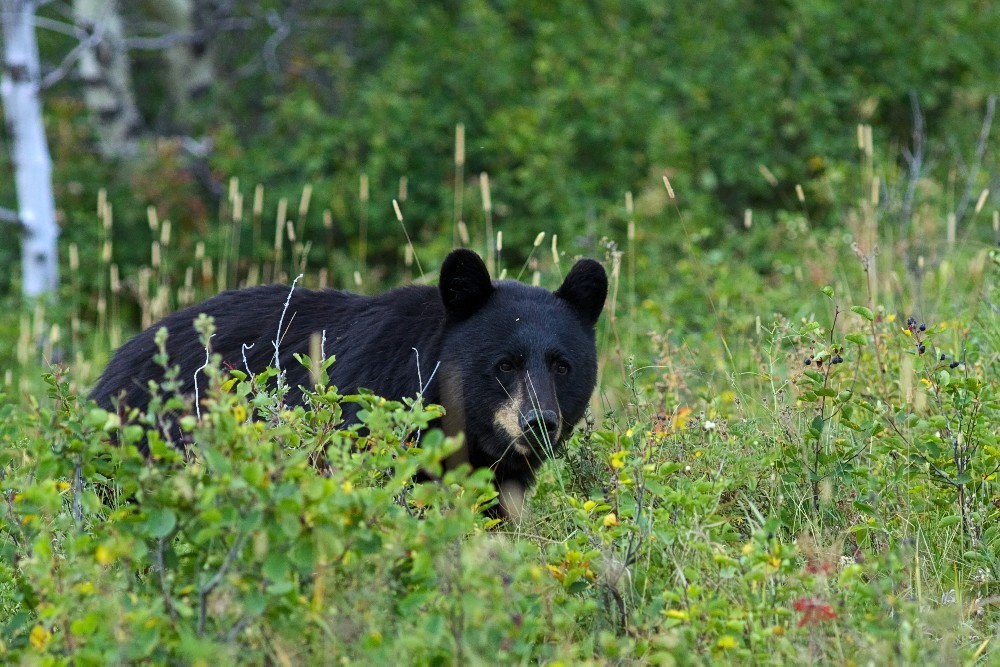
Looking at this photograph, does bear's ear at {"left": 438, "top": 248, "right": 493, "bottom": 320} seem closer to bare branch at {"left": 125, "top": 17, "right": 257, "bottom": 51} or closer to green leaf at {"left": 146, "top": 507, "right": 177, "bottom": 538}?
green leaf at {"left": 146, "top": 507, "right": 177, "bottom": 538}

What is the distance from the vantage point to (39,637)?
9.75 ft

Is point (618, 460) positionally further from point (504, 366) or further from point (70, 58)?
point (70, 58)

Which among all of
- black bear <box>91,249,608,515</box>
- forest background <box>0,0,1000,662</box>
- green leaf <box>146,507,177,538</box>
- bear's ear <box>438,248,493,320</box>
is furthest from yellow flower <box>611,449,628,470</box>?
bear's ear <box>438,248,493,320</box>

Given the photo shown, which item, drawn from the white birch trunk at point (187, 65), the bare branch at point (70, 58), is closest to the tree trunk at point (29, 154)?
the bare branch at point (70, 58)

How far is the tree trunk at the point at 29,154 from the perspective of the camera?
9.78 m

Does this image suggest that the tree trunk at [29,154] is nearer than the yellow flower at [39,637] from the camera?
No

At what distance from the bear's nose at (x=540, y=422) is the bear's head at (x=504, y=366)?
32 mm

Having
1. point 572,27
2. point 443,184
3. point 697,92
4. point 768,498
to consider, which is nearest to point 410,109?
point 443,184

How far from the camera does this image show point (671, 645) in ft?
9.45

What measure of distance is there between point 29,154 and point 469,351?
6603 millimetres

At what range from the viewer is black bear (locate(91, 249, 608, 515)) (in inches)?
183

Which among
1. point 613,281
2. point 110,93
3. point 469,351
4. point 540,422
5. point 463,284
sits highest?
point 110,93

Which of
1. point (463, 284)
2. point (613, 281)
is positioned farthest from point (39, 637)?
point (613, 281)

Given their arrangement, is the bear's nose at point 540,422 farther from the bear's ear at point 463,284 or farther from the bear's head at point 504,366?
the bear's ear at point 463,284
